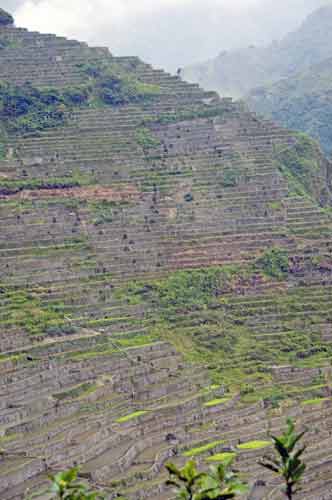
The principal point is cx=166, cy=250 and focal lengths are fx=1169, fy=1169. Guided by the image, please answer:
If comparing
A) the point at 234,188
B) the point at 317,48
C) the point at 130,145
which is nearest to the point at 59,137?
the point at 130,145

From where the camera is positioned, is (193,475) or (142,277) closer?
(193,475)

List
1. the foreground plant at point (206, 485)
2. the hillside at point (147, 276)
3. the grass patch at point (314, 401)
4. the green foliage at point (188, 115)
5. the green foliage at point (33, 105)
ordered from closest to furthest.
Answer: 1. the foreground plant at point (206, 485)
2. the hillside at point (147, 276)
3. the grass patch at point (314, 401)
4. the green foliage at point (33, 105)
5. the green foliage at point (188, 115)

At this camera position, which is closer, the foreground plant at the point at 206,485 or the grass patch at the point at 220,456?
the foreground plant at the point at 206,485

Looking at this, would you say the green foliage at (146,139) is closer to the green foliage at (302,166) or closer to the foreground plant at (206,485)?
the green foliage at (302,166)

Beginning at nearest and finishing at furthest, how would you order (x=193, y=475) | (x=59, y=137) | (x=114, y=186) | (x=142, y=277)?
(x=193, y=475)
(x=142, y=277)
(x=114, y=186)
(x=59, y=137)

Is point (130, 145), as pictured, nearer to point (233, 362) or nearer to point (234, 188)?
point (234, 188)

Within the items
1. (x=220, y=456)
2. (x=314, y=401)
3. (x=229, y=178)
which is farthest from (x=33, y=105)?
(x=220, y=456)

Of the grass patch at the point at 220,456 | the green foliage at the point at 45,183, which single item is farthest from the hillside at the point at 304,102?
the grass patch at the point at 220,456

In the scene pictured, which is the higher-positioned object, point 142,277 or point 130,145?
point 130,145
